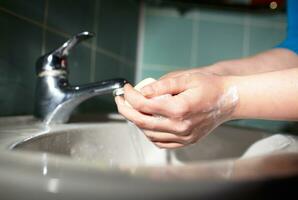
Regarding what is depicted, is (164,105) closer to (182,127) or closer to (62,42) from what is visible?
(182,127)

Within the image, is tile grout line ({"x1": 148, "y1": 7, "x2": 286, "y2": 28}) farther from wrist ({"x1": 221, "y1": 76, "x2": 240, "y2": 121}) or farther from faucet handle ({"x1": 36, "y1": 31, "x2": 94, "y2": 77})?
wrist ({"x1": 221, "y1": 76, "x2": 240, "y2": 121})

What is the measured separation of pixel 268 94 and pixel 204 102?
70mm

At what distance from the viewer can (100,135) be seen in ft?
1.94

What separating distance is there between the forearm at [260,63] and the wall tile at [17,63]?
1.09 ft

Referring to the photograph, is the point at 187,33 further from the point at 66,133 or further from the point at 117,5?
the point at 66,133

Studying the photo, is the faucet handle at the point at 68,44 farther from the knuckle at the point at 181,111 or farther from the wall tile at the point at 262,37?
the wall tile at the point at 262,37

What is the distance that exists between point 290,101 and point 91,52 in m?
0.56

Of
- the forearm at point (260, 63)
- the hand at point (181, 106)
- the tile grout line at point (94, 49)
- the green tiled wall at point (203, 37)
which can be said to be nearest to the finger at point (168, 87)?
the hand at point (181, 106)

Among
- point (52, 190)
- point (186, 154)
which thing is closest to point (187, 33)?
point (186, 154)

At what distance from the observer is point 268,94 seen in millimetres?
372

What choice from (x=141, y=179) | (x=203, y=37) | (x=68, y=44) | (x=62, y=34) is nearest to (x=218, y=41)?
(x=203, y=37)

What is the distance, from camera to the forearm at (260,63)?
A: 658 mm

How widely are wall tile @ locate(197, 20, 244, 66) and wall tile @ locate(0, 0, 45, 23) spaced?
2.18 ft

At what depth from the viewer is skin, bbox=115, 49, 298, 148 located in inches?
14.5
